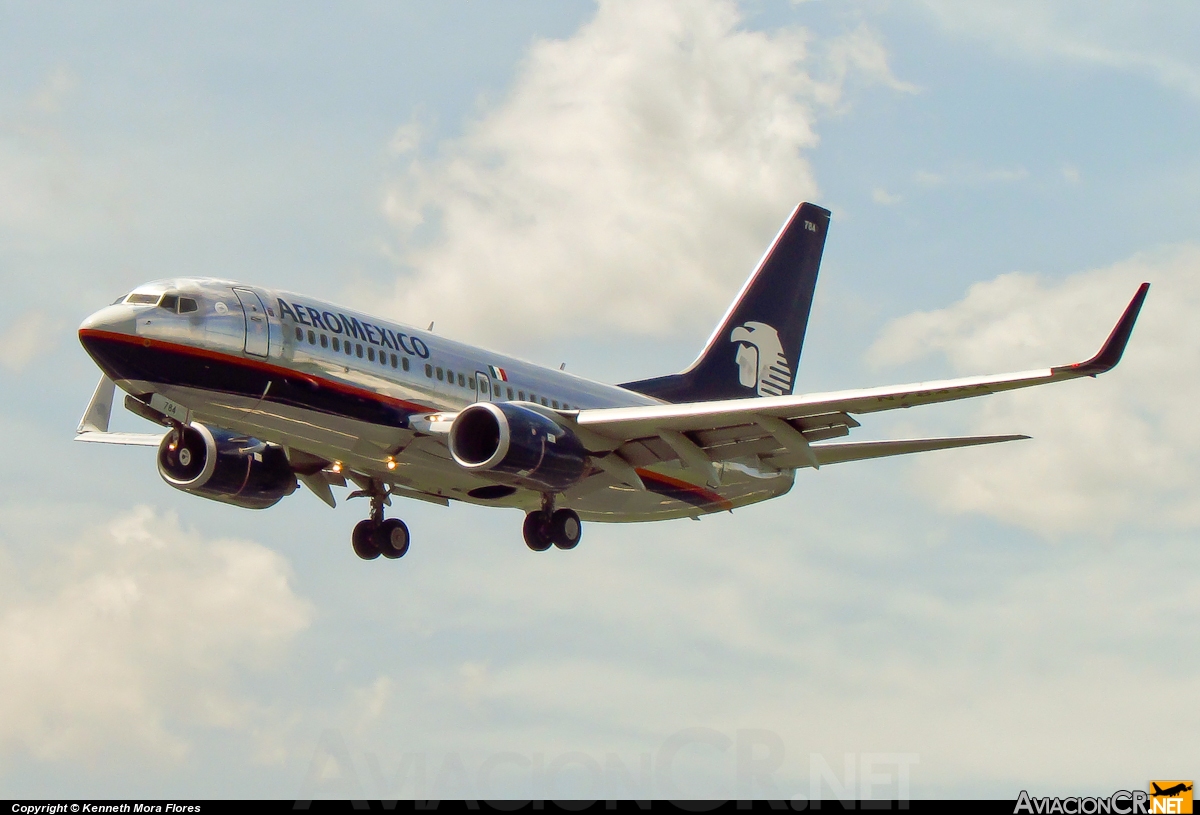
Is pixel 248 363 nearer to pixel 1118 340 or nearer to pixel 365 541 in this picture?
pixel 365 541

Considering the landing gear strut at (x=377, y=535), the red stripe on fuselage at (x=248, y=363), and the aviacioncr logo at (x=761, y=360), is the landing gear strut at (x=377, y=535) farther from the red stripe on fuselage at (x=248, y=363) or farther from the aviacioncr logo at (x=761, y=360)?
the aviacioncr logo at (x=761, y=360)

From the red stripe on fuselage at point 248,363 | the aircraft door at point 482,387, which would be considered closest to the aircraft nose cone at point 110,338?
the red stripe on fuselage at point 248,363

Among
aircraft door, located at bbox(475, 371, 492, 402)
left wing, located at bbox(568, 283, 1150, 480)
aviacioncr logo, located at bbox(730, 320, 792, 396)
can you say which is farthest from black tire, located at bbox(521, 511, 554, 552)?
aviacioncr logo, located at bbox(730, 320, 792, 396)

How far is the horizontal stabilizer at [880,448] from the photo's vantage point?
3822 centimetres

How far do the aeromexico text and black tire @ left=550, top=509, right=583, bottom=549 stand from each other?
17.9 feet

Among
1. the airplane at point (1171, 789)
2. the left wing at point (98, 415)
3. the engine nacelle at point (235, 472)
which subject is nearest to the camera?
the airplane at point (1171, 789)

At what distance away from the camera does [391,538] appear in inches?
1610

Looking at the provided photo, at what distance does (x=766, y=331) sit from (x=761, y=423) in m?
15.0

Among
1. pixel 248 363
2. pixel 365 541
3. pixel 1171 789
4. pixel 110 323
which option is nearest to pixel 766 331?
pixel 365 541

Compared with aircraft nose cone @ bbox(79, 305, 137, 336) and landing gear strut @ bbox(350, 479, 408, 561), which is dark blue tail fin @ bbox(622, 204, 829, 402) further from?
aircraft nose cone @ bbox(79, 305, 137, 336)

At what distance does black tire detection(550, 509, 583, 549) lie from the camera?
126 ft

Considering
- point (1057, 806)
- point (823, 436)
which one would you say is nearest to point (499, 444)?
point (823, 436)

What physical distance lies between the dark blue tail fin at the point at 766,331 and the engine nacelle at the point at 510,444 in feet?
35.5

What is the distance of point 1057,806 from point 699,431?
14780 mm
